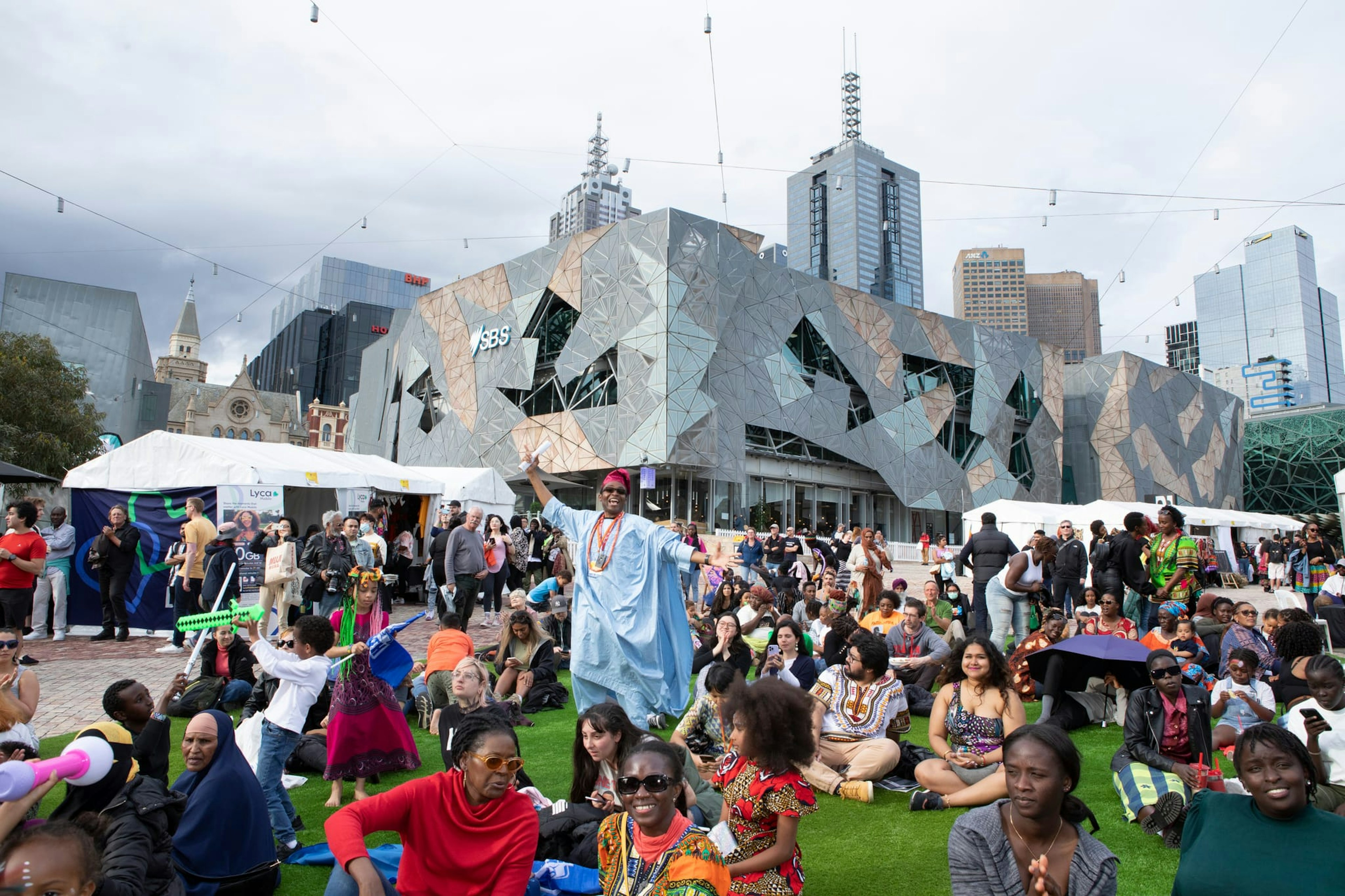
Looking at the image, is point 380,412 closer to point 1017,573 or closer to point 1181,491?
point 1017,573

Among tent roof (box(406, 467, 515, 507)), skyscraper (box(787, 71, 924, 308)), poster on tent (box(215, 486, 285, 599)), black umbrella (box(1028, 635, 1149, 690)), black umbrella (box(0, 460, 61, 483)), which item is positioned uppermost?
skyscraper (box(787, 71, 924, 308))

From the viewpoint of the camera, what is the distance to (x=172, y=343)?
4060 inches

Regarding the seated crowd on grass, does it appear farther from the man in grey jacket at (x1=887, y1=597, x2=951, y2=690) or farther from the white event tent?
the white event tent

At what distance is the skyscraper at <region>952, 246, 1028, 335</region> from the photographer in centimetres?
12762

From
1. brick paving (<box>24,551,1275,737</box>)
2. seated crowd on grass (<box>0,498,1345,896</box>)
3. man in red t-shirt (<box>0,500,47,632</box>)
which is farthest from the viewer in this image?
man in red t-shirt (<box>0,500,47,632</box>)

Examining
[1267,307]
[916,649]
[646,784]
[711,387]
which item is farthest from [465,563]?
[1267,307]

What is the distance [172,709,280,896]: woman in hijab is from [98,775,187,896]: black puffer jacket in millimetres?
125

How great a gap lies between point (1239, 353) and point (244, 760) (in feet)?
207

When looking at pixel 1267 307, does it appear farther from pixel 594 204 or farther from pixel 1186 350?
pixel 594 204

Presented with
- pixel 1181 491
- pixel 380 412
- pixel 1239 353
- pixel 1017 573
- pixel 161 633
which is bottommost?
pixel 161 633

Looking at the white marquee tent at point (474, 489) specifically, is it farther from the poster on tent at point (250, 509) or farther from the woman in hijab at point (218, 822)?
the woman in hijab at point (218, 822)

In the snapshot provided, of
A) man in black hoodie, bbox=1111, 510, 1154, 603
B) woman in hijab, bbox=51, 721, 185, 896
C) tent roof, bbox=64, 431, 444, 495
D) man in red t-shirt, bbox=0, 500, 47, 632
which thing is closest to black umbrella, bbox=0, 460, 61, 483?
tent roof, bbox=64, 431, 444, 495

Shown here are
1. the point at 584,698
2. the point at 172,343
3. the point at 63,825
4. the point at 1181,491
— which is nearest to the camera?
the point at 63,825

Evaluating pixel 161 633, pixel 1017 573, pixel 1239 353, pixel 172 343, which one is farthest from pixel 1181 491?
pixel 172 343
